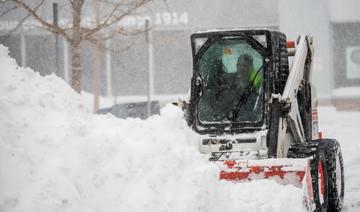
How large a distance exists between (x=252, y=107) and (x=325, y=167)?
1126mm

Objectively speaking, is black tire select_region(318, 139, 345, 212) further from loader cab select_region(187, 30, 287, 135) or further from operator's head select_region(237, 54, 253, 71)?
operator's head select_region(237, 54, 253, 71)

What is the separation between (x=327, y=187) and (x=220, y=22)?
22.8 meters

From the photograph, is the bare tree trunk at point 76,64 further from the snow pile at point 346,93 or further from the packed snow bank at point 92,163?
the snow pile at point 346,93

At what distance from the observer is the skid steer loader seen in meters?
7.76

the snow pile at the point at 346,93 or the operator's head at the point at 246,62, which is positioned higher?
the operator's head at the point at 246,62

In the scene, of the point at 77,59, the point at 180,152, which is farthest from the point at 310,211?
the point at 77,59

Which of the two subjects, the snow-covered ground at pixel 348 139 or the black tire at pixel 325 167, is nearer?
the black tire at pixel 325 167

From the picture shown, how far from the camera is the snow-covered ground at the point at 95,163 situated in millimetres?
5574

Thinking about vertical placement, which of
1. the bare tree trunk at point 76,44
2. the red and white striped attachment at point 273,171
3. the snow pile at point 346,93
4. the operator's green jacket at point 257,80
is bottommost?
the red and white striped attachment at point 273,171

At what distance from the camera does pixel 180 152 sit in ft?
20.7

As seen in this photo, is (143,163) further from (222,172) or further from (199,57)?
(199,57)

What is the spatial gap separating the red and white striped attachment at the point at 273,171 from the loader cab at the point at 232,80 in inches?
32.6

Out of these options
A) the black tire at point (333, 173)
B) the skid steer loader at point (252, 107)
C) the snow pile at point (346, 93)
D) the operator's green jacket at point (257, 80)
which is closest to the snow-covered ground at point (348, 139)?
the black tire at point (333, 173)

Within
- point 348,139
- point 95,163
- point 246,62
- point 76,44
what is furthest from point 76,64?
point 348,139
